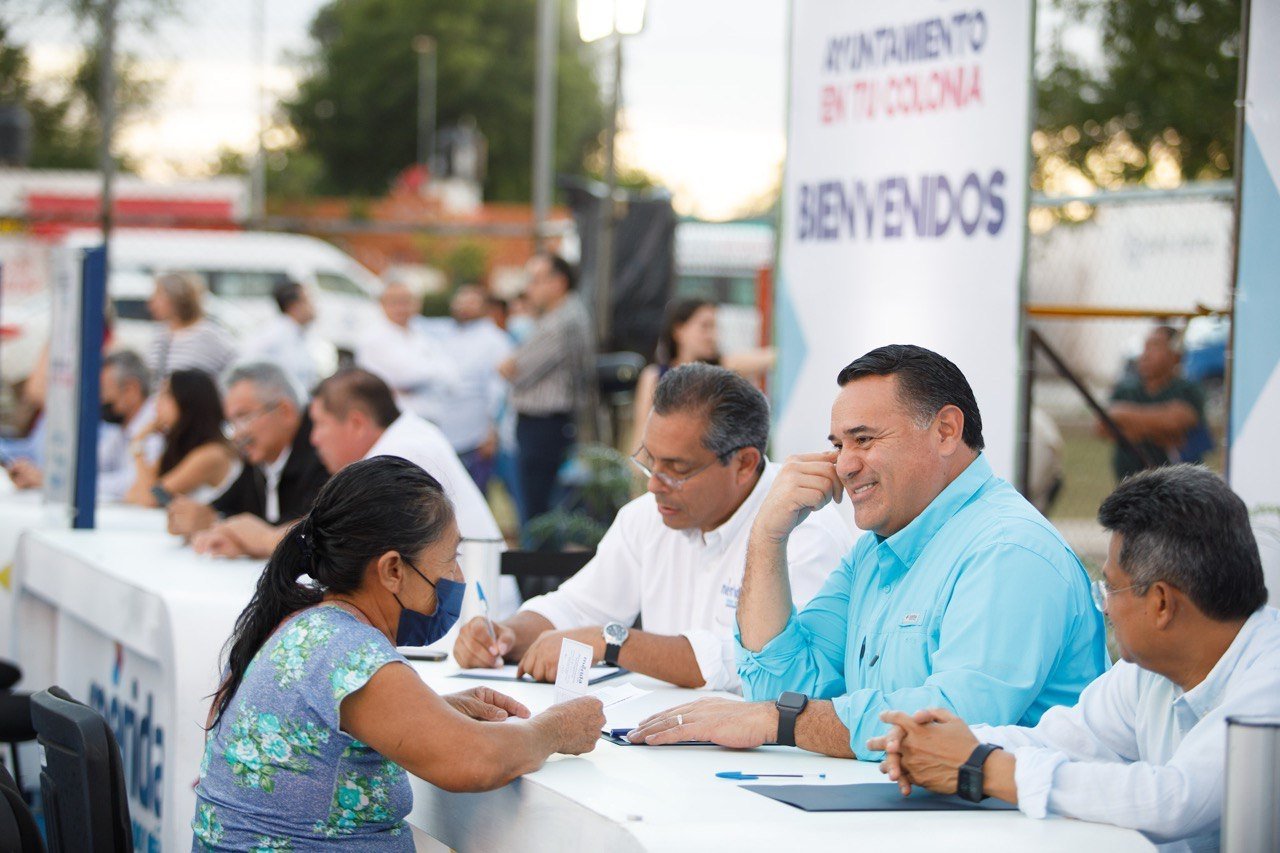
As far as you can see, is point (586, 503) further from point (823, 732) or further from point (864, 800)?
point (864, 800)

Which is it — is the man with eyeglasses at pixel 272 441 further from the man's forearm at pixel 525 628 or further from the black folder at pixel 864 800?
the black folder at pixel 864 800

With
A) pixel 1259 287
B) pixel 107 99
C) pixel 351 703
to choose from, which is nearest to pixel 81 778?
pixel 351 703

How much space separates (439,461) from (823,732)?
2.23m

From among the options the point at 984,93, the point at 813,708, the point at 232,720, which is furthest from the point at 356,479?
the point at 984,93

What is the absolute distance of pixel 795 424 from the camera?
5.59m

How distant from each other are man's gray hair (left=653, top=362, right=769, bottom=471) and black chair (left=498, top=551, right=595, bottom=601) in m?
0.72

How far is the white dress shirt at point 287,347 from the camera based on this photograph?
9656mm

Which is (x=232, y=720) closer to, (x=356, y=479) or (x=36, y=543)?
(x=356, y=479)

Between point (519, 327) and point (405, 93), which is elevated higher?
point (405, 93)

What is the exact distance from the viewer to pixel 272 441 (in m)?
5.50

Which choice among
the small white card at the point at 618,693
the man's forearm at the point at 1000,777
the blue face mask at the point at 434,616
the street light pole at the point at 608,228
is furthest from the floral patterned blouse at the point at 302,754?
the street light pole at the point at 608,228

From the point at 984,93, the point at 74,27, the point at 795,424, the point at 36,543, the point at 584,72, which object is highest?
the point at 584,72

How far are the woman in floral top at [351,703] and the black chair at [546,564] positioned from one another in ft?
4.48

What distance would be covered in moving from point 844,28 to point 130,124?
1628 cm
